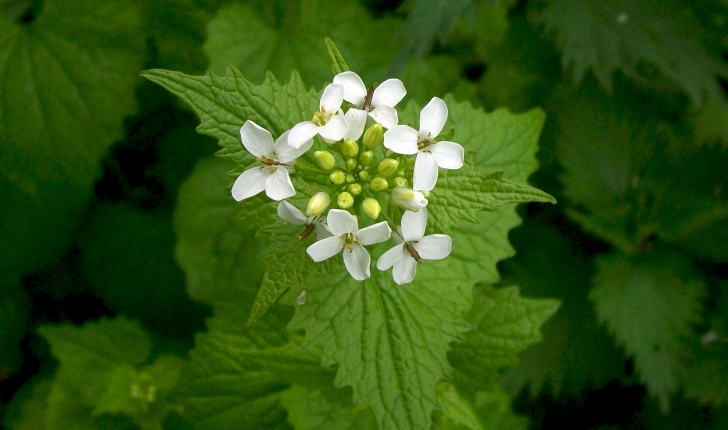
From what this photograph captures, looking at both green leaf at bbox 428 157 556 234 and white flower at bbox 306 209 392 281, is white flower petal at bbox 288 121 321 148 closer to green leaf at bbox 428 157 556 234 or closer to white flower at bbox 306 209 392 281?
white flower at bbox 306 209 392 281

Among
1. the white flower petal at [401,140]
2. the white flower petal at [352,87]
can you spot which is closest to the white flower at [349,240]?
the white flower petal at [401,140]

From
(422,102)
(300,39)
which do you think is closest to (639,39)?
(422,102)

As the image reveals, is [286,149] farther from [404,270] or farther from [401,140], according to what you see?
[404,270]

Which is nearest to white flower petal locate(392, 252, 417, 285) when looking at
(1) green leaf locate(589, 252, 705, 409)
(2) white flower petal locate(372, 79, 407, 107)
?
(2) white flower petal locate(372, 79, 407, 107)

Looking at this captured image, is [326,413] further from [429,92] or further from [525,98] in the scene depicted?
[525,98]

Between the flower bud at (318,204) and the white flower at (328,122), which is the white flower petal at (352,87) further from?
the flower bud at (318,204)

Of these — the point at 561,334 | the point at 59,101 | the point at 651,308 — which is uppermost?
the point at 59,101
